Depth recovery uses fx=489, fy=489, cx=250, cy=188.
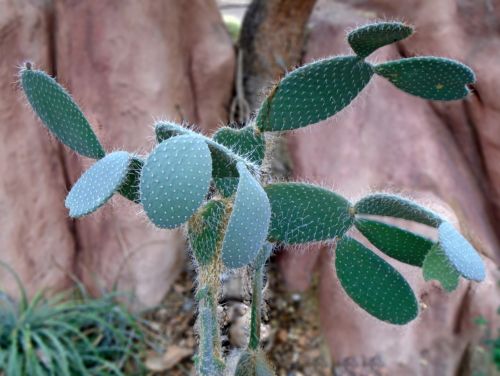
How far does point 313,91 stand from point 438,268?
269 millimetres

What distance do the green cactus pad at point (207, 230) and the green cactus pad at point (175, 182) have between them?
0.16m

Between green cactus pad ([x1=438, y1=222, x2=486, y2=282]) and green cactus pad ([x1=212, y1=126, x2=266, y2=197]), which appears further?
green cactus pad ([x1=212, y1=126, x2=266, y2=197])

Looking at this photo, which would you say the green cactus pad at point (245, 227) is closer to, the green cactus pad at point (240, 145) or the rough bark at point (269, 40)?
the green cactus pad at point (240, 145)

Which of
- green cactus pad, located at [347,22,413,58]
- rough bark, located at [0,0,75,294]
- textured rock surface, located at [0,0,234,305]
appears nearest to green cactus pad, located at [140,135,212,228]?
green cactus pad, located at [347,22,413,58]

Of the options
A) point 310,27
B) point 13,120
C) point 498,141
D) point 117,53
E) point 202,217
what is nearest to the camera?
point 202,217

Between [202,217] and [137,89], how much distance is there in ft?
4.31

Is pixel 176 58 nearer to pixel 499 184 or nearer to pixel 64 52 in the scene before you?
pixel 64 52

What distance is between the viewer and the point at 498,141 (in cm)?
191

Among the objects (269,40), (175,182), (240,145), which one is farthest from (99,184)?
(269,40)

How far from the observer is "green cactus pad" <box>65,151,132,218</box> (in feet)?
1.57

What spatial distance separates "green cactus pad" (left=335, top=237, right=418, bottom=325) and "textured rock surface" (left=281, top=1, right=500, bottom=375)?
1.11 metres

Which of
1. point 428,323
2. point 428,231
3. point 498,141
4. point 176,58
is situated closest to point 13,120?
point 176,58

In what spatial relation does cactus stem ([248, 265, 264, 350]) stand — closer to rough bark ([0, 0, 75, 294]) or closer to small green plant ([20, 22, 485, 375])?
small green plant ([20, 22, 485, 375])

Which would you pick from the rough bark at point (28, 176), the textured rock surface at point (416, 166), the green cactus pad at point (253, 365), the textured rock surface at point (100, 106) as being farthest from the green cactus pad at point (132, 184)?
the textured rock surface at point (416, 166)
